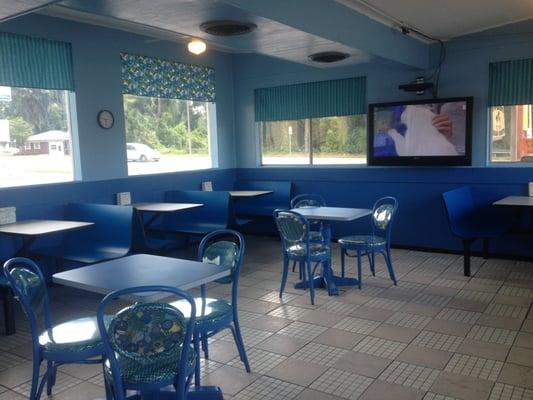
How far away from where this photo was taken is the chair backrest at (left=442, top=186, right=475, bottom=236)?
525 cm

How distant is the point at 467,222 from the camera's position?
573 centimetres

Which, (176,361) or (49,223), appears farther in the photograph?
(49,223)

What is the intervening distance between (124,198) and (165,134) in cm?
127

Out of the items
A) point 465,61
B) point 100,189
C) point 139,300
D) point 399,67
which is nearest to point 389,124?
point 399,67

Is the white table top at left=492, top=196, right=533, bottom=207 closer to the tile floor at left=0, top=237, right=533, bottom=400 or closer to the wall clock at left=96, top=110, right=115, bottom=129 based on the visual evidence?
the tile floor at left=0, top=237, right=533, bottom=400

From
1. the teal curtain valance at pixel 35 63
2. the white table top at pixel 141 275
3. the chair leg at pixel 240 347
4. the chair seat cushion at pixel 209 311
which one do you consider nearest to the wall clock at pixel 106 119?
the teal curtain valance at pixel 35 63

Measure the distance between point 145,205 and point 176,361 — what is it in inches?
151

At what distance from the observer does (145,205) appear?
230 inches

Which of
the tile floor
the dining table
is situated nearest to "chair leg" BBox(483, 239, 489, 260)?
the tile floor

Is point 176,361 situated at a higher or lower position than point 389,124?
lower

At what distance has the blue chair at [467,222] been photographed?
5160mm

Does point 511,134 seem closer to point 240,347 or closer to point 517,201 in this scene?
point 517,201

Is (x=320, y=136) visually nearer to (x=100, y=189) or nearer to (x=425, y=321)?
(x=100, y=189)

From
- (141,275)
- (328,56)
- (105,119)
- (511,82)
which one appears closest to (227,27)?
(328,56)
